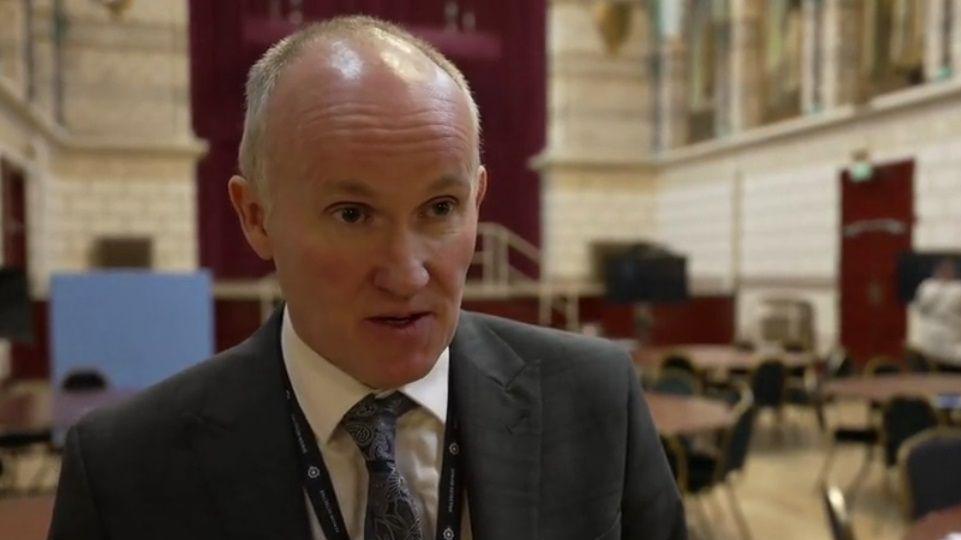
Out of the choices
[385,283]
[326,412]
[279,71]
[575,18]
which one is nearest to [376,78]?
[279,71]

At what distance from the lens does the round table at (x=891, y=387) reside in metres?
5.02

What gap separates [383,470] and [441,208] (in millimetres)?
317

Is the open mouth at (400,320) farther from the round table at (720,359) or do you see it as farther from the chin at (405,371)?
the round table at (720,359)

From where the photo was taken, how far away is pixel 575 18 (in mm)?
14125

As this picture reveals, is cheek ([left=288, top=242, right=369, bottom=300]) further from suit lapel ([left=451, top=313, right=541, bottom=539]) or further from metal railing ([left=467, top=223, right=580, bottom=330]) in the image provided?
metal railing ([left=467, top=223, right=580, bottom=330])

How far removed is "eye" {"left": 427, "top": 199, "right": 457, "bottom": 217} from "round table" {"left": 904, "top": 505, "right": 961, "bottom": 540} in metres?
1.86

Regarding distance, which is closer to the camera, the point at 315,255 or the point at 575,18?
the point at 315,255

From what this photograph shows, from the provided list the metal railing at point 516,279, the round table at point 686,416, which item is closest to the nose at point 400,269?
the round table at point 686,416

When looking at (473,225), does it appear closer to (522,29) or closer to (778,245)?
(778,245)

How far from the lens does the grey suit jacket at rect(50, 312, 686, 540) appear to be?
0.92 metres

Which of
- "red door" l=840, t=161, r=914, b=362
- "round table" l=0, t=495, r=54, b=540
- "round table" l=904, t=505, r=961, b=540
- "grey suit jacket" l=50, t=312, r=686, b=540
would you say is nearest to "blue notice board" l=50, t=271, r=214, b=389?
"round table" l=0, t=495, r=54, b=540

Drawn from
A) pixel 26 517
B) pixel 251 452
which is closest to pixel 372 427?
pixel 251 452

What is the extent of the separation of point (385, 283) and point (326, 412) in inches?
8.6

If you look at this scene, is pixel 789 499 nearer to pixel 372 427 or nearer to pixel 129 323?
pixel 372 427
